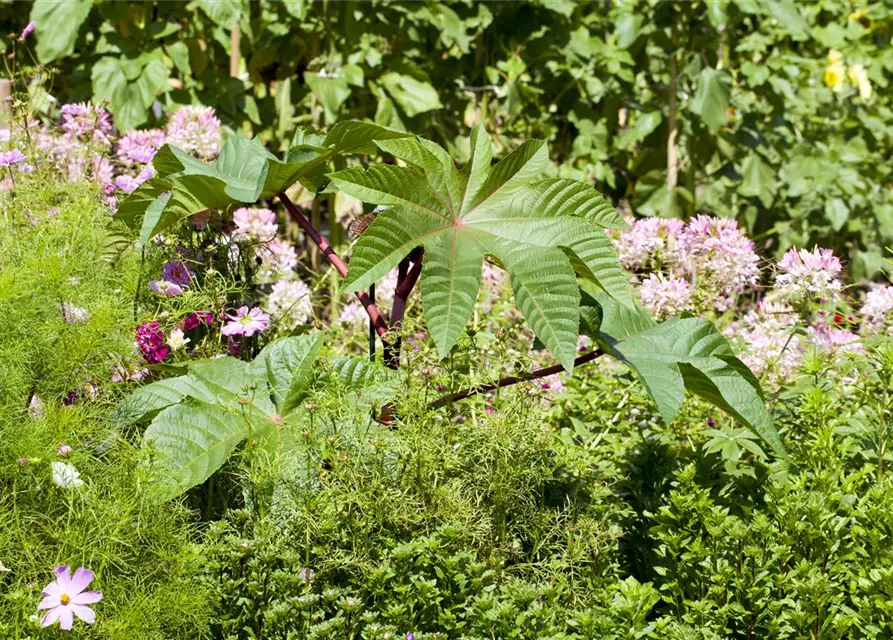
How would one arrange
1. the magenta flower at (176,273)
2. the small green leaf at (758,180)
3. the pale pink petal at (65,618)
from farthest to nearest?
the small green leaf at (758,180) < the magenta flower at (176,273) < the pale pink petal at (65,618)

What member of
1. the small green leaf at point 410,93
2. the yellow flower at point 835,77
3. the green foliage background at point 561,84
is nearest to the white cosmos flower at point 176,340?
the green foliage background at point 561,84

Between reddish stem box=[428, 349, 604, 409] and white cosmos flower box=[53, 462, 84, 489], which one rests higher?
reddish stem box=[428, 349, 604, 409]

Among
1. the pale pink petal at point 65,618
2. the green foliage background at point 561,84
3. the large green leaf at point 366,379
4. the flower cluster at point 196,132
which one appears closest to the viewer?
the pale pink petal at point 65,618

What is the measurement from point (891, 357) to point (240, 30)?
3.24m

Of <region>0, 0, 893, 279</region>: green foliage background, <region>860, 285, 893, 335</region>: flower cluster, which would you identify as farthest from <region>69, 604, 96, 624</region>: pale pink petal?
<region>0, 0, 893, 279</region>: green foliage background

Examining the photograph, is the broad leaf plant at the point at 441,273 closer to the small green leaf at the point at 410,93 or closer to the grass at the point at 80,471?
the grass at the point at 80,471

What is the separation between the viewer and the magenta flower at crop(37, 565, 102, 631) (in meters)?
1.56

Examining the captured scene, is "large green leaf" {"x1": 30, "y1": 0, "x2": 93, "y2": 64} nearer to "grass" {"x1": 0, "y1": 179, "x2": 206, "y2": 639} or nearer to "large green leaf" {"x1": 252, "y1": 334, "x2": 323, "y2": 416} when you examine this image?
"grass" {"x1": 0, "y1": 179, "x2": 206, "y2": 639}

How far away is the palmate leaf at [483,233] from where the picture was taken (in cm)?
183

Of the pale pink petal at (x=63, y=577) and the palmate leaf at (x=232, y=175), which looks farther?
the palmate leaf at (x=232, y=175)

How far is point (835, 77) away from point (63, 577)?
535cm

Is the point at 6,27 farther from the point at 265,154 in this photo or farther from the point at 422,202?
the point at 422,202

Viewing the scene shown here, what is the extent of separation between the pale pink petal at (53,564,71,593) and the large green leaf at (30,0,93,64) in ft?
9.46

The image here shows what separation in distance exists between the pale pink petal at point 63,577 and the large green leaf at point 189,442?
0.21 m
